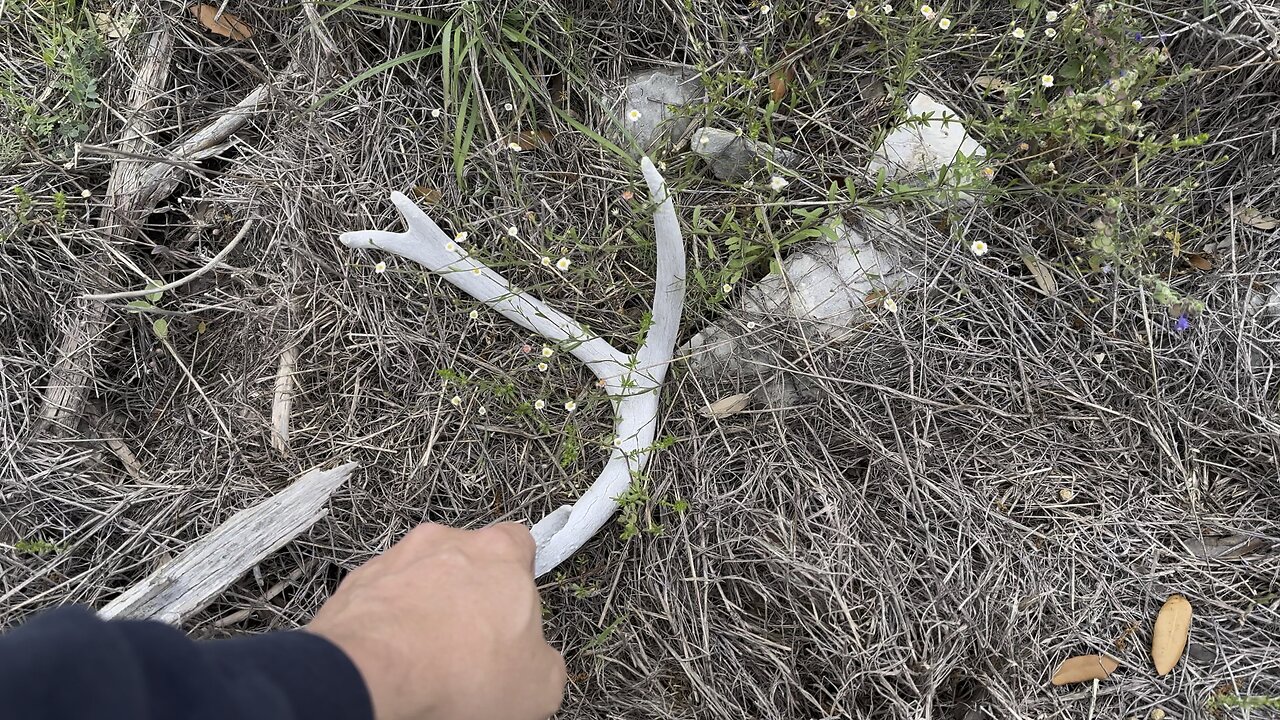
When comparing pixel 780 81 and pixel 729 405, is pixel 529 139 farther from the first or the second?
pixel 729 405

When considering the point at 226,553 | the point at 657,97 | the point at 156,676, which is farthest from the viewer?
the point at 657,97

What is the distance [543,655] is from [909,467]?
4.42 feet

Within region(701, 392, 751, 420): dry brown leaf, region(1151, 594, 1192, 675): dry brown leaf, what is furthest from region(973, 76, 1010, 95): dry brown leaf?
region(1151, 594, 1192, 675): dry brown leaf

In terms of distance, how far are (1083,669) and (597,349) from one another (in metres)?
1.83

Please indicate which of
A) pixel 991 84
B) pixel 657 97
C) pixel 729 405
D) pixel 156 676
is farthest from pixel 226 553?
pixel 991 84

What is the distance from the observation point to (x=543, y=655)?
1515 millimetres

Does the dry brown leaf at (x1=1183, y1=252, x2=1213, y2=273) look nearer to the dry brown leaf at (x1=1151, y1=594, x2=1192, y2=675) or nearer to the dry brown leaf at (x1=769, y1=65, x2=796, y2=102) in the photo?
the dry brown leaf at (x1=1151, y1=594, x2=1192, y2=675)

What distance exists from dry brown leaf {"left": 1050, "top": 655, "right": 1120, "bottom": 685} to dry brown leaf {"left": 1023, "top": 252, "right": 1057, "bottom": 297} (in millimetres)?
1167

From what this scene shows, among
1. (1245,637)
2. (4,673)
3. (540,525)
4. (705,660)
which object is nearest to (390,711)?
(4,673)

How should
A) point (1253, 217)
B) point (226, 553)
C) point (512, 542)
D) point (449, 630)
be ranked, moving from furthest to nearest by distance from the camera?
1. point (1253, 217)
2. point (226, 553)
3. point (512, 542)
4. point (449, 630)

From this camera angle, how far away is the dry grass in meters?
2.24

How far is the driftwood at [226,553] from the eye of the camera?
218cm

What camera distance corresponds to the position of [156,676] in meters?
1.05

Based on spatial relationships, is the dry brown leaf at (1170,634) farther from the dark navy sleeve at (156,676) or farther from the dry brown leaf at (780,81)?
the dark navy sleeve at (156,676)
